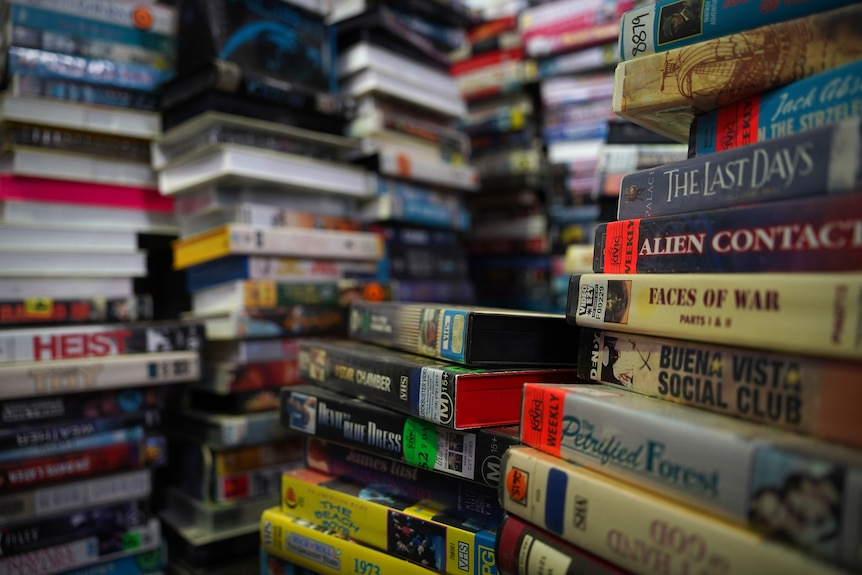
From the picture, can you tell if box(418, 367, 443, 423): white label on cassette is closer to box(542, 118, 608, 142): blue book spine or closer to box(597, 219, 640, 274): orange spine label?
box(597, 219, 640, 274): orange spine label

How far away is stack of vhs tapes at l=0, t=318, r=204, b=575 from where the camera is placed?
3.09 ft

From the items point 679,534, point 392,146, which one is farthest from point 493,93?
point 679,534

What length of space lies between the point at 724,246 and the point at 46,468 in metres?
0.96

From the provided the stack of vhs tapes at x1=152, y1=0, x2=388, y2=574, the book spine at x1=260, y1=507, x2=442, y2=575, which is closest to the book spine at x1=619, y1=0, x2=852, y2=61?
the book spine at x1=260, y1=507, x2=442, y2=575

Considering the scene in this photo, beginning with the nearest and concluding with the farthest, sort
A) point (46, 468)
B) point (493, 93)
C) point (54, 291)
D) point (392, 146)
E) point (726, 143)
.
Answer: point (726, 143) < point (46, 468) < point (54, 291) < point (392, 146) < point (493, 93)

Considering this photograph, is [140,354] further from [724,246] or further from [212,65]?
[724,246]

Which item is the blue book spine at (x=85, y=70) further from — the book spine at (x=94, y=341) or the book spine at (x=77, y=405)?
the book spine at (x=77, y=405)

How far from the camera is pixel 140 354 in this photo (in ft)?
3.46

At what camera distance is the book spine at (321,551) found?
2.30ft

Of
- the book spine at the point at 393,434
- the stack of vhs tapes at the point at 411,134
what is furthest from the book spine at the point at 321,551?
the stack of vhs tapes at the point at 411,134

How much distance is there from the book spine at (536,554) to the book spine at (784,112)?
13.6 inches

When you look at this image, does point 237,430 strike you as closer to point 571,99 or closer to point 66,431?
point 66,431

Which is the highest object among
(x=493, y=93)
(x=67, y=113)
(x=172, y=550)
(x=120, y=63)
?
(x=493, y=93)

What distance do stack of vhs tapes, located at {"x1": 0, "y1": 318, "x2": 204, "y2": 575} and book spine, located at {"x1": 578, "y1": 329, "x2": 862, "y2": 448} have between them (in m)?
0.74
